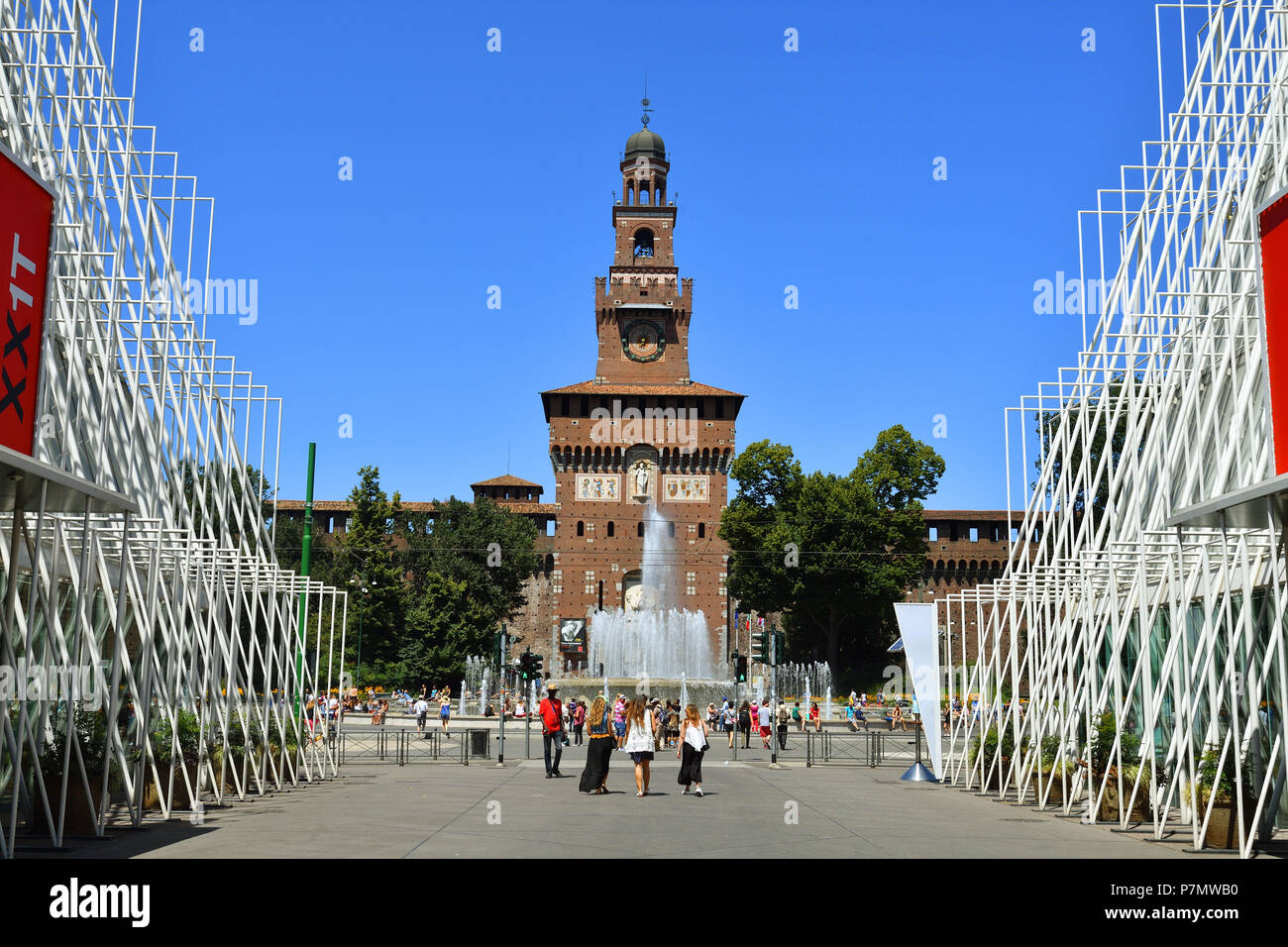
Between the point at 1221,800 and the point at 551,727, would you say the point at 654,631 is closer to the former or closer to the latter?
the point at 551,727

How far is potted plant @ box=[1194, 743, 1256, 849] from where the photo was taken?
Result: 14547 mm

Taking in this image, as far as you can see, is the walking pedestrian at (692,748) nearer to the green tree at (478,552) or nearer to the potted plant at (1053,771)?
the potted plant at (1053,771)

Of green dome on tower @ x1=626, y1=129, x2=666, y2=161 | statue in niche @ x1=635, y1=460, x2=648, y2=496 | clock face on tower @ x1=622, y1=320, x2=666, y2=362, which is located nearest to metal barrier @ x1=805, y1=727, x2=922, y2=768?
statue in niche @ x1=635, y1=460, x2=648, y2=496

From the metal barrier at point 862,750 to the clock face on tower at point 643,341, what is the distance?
42.5 metres

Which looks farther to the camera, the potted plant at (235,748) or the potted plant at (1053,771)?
the potted plant at (235,748)

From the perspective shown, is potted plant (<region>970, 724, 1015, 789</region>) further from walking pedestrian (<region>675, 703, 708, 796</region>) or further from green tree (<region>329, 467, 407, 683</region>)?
green tree (<region>329, 467, 407, 683</region>)

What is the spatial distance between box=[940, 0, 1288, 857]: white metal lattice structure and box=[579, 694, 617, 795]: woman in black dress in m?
6.35

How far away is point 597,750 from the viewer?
21781 millimetres

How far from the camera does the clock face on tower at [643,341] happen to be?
3386 inches

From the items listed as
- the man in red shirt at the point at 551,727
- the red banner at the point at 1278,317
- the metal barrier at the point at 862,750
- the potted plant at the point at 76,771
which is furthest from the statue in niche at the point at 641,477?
the red banner at the point at 1278,317

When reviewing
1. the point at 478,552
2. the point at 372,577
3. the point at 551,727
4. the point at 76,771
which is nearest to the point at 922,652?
the point at 551,727

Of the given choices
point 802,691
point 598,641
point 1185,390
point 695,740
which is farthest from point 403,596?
point 1185,390

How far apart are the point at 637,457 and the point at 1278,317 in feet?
236
